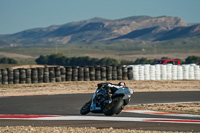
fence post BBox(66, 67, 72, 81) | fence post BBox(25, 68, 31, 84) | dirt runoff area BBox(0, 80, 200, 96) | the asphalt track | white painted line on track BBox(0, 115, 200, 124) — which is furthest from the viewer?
fence post BBox(66, 67, 72, 81)

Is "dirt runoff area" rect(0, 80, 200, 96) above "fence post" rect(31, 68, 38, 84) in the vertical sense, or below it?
below

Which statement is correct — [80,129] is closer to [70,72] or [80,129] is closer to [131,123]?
[131,123]

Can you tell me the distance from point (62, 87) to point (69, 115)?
1209cm

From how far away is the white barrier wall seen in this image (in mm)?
27344

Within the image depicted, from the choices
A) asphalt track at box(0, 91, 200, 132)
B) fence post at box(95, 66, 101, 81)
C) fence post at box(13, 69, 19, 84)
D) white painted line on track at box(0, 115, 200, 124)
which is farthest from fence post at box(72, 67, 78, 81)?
white painted line on track at box(0, 115, 200, 124)

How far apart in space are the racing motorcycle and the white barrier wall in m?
15.3

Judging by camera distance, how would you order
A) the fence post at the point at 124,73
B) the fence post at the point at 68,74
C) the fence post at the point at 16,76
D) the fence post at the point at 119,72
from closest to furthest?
the fence post at the point at 16,76
the fence post at the point at 68,74
the fence post at the point at 119,72
the fence post at the point at 124,73

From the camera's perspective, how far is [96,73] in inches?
1040

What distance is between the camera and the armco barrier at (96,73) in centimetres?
2509

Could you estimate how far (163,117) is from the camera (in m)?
11.9

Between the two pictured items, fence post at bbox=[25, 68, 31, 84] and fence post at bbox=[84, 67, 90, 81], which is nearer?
fence post at bbox=[25, 68, 31, 84]

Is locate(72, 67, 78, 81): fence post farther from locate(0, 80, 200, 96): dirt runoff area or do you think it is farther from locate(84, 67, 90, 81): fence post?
locate(84, 67, 90, 81): fence post

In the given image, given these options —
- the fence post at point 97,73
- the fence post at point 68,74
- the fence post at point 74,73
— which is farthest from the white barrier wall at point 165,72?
the fence post at point 68,74

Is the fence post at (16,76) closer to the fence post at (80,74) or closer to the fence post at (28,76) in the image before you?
the fence post at (28,76)
